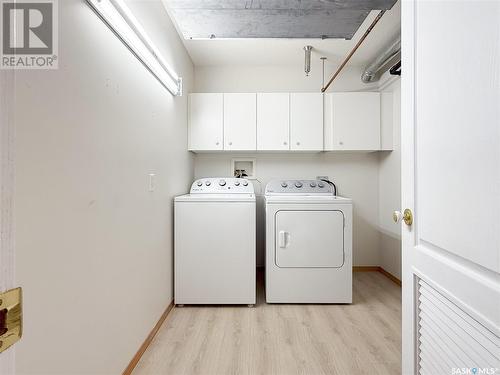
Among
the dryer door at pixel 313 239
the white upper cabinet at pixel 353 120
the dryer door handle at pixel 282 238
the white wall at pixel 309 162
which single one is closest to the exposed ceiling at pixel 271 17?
the white upper cabinet at pixel 353 120

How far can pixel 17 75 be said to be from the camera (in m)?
0.77

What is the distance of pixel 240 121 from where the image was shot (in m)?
2.82

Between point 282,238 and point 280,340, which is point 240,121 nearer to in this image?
point 282,238

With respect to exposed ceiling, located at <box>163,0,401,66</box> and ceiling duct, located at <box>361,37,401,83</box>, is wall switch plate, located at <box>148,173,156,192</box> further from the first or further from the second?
ceiling duct, located at <box>361,37,401,83</box>

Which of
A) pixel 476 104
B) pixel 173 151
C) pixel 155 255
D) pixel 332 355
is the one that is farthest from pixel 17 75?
pixel 332 355

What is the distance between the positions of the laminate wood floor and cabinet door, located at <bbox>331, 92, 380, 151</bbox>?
157cm

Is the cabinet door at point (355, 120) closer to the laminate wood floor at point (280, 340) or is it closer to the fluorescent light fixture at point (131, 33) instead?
the laminate wood floor at point (280, 340)

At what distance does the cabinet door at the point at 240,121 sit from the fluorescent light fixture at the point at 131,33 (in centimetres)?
90

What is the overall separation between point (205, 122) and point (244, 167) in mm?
716

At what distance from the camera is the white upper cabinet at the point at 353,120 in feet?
9.26

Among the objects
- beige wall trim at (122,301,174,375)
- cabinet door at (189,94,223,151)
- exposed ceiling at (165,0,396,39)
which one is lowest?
beige wall trim at (122,301,174,375)

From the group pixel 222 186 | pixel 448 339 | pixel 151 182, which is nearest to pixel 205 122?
pixel 222 186

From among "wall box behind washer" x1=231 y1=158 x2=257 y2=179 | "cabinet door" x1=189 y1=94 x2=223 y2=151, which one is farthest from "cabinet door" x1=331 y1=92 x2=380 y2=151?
"cabinet door" x1=189 y1=94 x2=223 y2=151

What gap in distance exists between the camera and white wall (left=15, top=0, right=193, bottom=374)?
837 millimetres
